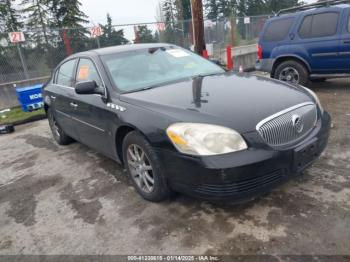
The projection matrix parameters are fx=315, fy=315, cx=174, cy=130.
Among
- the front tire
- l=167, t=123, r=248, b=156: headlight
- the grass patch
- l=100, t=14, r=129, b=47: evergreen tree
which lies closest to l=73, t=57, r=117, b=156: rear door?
the front tire

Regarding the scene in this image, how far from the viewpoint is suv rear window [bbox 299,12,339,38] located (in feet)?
21.7

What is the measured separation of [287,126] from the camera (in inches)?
106

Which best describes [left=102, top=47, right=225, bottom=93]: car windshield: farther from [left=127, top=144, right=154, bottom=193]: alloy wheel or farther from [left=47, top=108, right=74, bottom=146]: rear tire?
[left=47, top=108, right=74, bottom=146]: rear tire

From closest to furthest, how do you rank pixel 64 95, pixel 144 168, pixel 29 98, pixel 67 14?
pixel 144 168 < pixel 64 95 < pixel 29 98 < pixel 67 14

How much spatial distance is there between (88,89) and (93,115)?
1.35ft

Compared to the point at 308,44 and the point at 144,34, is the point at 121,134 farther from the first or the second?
the point at 144,34

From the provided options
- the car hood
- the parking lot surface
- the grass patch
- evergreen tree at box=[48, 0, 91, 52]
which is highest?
evergreen tree at box=[48, 0, 91, 52]

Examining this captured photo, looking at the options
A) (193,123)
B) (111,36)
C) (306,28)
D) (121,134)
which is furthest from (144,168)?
(111,36)

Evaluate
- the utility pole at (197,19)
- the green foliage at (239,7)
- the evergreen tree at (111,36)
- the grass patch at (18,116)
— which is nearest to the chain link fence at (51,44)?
the evergreen tree at (111,36)

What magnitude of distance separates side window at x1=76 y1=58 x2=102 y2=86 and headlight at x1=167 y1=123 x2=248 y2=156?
1.57 m

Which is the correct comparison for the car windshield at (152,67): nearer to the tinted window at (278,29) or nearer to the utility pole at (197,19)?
the tinted window at (278,29)

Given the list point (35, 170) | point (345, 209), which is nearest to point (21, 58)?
point (35, 170)

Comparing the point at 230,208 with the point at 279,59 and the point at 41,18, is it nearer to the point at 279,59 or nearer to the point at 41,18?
the point at 279,59

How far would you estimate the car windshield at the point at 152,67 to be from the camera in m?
3.60
